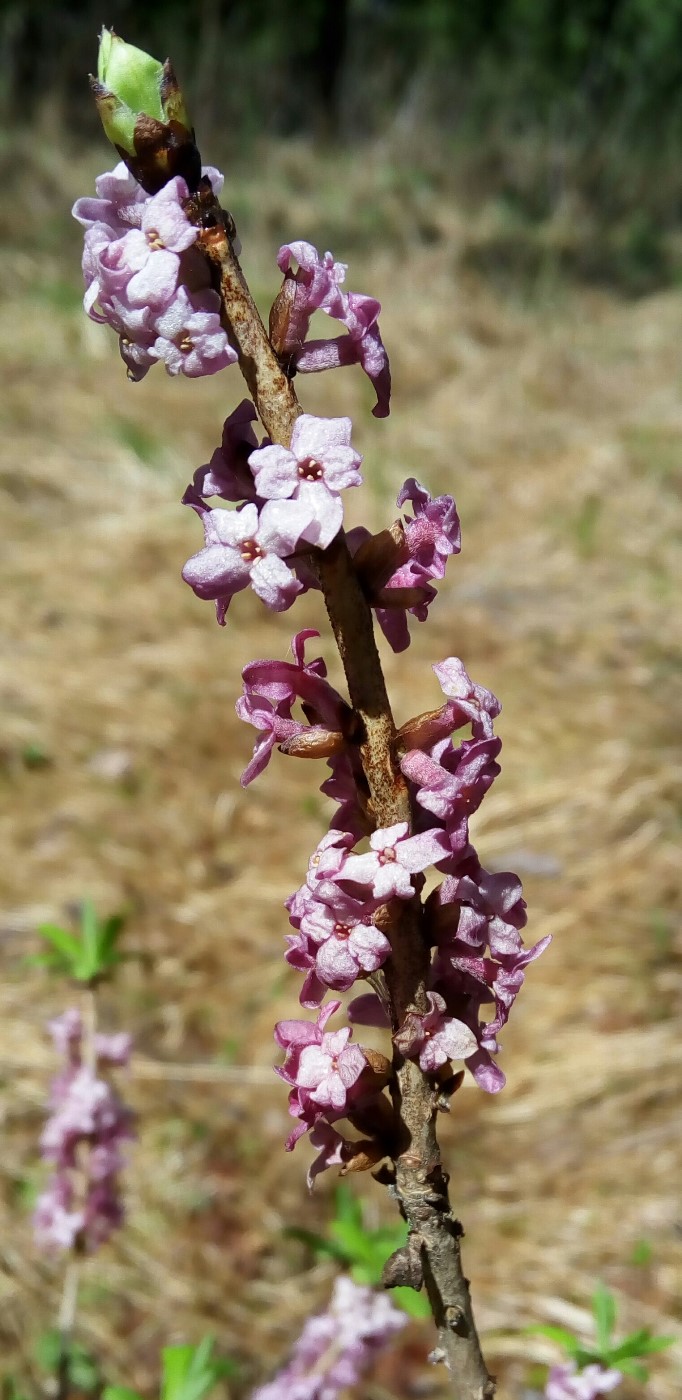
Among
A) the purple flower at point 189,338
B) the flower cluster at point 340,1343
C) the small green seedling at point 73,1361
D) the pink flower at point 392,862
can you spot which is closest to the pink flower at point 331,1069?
the pink flower at point 392,862

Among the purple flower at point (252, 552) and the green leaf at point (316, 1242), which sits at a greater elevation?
the purple flower at point (252, 552)

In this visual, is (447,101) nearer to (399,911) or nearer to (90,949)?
(90,949)

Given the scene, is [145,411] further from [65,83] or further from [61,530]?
[65,83]

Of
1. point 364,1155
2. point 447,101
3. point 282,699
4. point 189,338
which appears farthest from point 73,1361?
point 447,101

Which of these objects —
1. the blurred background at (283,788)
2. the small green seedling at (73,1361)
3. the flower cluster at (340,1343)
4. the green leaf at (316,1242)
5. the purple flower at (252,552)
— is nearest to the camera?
the purple flower at (252,552)

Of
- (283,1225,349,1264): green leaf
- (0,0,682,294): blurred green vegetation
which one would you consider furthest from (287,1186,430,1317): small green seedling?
(0,0,682,294): blurred green vegetation

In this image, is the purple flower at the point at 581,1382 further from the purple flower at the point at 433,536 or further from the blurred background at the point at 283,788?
the purple flower at the point at 433,536

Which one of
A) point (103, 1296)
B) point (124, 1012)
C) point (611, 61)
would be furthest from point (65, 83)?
point (103, 1296)
